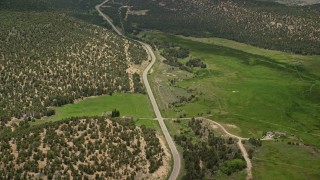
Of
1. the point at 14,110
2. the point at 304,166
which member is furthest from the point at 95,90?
the point at 304,166

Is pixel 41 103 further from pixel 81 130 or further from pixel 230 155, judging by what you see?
pixel 230 155

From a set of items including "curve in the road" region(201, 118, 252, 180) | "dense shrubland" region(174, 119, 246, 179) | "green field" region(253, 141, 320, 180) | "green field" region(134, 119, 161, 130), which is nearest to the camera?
"dense shrubland" region(174, 119, 246, 179)

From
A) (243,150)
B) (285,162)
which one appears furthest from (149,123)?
(285,162)

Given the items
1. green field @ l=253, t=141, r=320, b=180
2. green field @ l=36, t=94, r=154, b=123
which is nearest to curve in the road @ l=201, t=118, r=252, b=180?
green field @ l=253, t=141, r=320, b=180

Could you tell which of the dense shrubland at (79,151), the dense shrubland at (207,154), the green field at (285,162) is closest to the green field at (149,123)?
the dense shrubland at (207,154)

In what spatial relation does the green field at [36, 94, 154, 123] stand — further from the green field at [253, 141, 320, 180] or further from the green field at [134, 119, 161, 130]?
the green field at [253, 141, 320, 180]

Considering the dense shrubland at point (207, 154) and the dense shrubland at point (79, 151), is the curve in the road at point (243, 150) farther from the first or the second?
the dense shrubland at point (79, 151)
